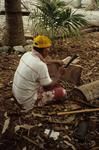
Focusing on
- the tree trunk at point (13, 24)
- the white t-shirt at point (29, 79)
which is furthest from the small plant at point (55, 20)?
the white t-shirt at point (29, 79)

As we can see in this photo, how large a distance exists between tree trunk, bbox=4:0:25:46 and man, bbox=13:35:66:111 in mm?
2678

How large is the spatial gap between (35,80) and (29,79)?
89mm

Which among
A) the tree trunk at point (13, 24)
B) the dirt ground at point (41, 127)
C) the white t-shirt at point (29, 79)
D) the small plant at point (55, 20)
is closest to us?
the dirt ground at point (41, 127)

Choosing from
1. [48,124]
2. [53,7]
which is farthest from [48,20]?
[48,124]

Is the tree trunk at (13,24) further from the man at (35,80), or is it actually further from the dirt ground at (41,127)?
the man at (35,80)

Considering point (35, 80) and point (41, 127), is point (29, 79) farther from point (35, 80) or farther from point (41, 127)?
point (41, 127)

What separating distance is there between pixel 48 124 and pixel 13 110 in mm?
662


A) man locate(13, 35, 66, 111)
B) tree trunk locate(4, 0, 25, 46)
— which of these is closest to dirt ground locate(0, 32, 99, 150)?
man locate(13, 35, 66, 111)

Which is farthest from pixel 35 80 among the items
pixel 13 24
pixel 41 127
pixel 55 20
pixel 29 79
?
pixel 13 24

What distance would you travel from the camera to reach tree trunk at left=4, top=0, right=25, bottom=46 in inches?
336

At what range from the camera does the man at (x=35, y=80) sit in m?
5.73

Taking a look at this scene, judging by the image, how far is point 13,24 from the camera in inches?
339

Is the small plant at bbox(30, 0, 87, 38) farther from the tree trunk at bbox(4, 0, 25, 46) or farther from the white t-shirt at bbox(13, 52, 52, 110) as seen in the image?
the white t-shirt at bbox(13, 52, 52, 110)

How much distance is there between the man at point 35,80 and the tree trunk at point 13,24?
2.68 metres
